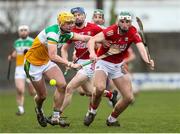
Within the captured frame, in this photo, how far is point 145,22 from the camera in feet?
176

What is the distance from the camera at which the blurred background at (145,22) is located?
41981 millimetres

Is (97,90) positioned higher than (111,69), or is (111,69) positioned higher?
(111,69)

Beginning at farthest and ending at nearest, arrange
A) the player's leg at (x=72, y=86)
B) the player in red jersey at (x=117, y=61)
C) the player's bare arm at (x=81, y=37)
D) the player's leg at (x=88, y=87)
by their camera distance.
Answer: the player's leg at (x=88, y=87), the player's leg at (x=72, y=86), the player's bare arm at (x=81, y=37), the player in red jersey at (x=117, y=61)

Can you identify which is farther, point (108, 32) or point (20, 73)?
point (20, 73)

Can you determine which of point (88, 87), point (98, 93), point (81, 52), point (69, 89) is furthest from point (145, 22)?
point (98, 93)

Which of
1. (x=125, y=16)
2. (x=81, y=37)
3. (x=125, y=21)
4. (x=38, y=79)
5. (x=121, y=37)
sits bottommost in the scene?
(x=38, y=79)

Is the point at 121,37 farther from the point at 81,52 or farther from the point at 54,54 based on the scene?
the point at 81,52

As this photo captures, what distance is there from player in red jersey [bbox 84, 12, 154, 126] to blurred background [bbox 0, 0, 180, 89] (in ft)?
74.9

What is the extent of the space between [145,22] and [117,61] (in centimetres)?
3694

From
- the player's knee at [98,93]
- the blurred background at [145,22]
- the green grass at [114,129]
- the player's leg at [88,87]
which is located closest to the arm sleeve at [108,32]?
the player's knee at [98,93]

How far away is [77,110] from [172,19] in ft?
104

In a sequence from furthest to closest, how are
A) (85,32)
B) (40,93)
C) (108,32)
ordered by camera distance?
1. (85,32)
2. (40,93)
3. (108,32)

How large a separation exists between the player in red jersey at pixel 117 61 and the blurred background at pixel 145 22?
22.8 metres

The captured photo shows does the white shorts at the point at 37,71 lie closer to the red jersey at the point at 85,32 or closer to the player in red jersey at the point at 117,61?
the player in red jersey at the point at 117,61
